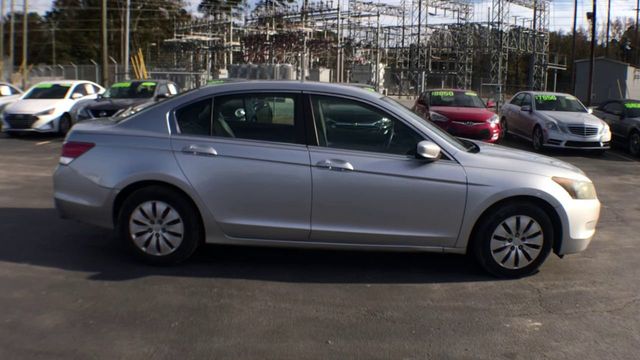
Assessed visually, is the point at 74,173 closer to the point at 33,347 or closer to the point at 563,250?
the point at 33,347

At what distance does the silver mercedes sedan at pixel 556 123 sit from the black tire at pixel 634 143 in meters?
0.87

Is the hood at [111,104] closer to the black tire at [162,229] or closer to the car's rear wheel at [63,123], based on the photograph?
the car's rear wheel at [63,123]

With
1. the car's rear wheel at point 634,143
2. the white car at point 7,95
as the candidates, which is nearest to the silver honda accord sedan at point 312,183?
the car's rear wheel at point 634,143

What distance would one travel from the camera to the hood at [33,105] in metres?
16.7

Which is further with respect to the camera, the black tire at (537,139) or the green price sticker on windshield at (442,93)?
the green price sticker on windshield at (442,93)

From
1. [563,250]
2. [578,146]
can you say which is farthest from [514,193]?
[578,146]

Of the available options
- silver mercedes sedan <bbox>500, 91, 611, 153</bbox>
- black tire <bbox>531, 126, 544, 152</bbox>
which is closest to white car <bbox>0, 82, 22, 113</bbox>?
silver mercedes sedan <bbox>500, 91, 611, 153</bbox>

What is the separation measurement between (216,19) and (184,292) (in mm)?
55243

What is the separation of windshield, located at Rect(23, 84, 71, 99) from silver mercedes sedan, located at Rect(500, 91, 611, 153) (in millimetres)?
13029

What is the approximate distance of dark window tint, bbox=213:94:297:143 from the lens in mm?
5586

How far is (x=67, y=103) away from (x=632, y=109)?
15.8 m

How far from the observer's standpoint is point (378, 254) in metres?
6.32

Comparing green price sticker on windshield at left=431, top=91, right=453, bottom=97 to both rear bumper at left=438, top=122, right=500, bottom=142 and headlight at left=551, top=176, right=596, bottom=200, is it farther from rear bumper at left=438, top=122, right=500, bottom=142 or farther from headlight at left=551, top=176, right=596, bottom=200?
headlight at left=551, top=176, right=596, bottom=200

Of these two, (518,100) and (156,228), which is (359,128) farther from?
(518,100)
